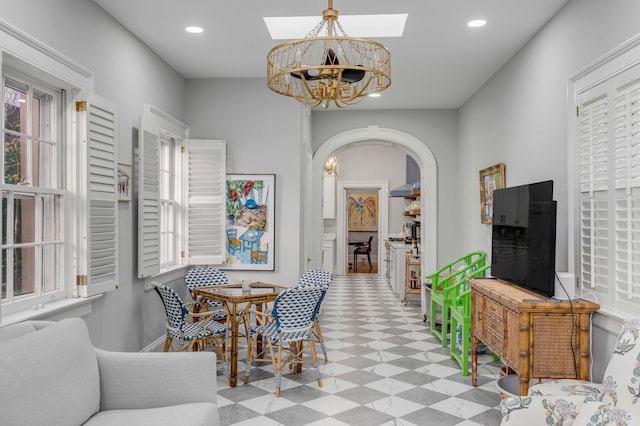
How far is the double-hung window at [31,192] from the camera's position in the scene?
2.90 metres

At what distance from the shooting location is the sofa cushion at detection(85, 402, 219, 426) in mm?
2176

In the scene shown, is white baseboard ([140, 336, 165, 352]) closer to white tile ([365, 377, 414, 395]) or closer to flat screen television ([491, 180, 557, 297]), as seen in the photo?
white tile ([365, 377, 414, 395])

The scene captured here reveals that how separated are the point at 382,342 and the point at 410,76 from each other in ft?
9.74

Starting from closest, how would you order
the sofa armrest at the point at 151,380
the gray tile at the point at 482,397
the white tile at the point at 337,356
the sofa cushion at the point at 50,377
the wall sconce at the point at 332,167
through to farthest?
the sofa cushion at the point at 50,377 → the sofa armrest at the point at 151,380 → the gray tile at the point at 482,397 → the white tile at the point at 337,356 → the wall sconce at the point at 332,167

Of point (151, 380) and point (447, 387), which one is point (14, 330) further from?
point (447, 387)

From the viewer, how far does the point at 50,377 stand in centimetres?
204

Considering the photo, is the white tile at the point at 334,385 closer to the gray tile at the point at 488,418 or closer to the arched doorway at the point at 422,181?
the gray tile at the point at 488,418

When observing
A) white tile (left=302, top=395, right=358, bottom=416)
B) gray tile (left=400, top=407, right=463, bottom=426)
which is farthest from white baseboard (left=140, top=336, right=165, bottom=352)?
gray tile (left=400, top=407, right=463, bottom=426)

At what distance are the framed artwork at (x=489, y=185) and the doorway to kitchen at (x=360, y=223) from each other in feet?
21.2

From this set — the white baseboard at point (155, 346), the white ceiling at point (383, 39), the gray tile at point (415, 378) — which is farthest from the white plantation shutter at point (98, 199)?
the gray tile at point (415, 378)

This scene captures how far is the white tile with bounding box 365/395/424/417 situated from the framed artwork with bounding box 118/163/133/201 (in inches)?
100

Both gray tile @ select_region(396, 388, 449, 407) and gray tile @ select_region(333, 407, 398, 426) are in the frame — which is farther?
gray tile @ select_region(396, 388, 449, 407)

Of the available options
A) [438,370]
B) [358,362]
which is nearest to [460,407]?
[438,370]

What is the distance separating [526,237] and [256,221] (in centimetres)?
302
